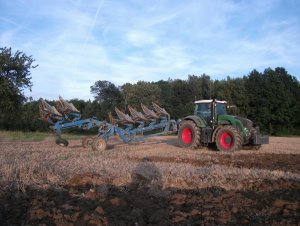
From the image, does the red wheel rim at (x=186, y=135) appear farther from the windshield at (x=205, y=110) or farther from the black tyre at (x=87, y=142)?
the black tyre at (x=87, y=142)

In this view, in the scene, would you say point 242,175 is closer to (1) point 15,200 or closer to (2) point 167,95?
(1) point 15,200

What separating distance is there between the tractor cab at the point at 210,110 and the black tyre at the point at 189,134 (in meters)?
0.59

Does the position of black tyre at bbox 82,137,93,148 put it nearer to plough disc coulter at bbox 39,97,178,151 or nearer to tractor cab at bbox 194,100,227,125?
plough disc coulter at bbox 39,97,178,151

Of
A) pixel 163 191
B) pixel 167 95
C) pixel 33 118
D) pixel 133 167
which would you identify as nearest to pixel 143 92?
pixel 167 95

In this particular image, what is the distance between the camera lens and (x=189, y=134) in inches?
656

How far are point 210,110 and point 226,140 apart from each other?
1.62 metres

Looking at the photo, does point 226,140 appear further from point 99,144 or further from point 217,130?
point 99,144

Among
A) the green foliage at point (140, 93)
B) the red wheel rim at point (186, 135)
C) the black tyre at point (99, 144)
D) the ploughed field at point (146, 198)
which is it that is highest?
the green foliage at point (140, 93)

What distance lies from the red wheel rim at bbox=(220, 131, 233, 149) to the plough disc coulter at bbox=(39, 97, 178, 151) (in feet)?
9.97

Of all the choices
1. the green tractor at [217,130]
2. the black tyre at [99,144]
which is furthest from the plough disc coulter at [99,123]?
the green tractor at [217,130]

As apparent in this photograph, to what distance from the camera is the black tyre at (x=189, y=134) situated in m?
16.1

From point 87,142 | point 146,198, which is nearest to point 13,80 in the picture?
point 87,142

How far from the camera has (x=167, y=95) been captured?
55.9 meters

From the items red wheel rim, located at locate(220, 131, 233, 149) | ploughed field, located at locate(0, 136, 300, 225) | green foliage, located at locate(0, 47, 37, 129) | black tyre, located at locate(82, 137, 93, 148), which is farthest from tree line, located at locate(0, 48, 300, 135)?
ploughed field, located at locate(0, 136, 300, 225)
